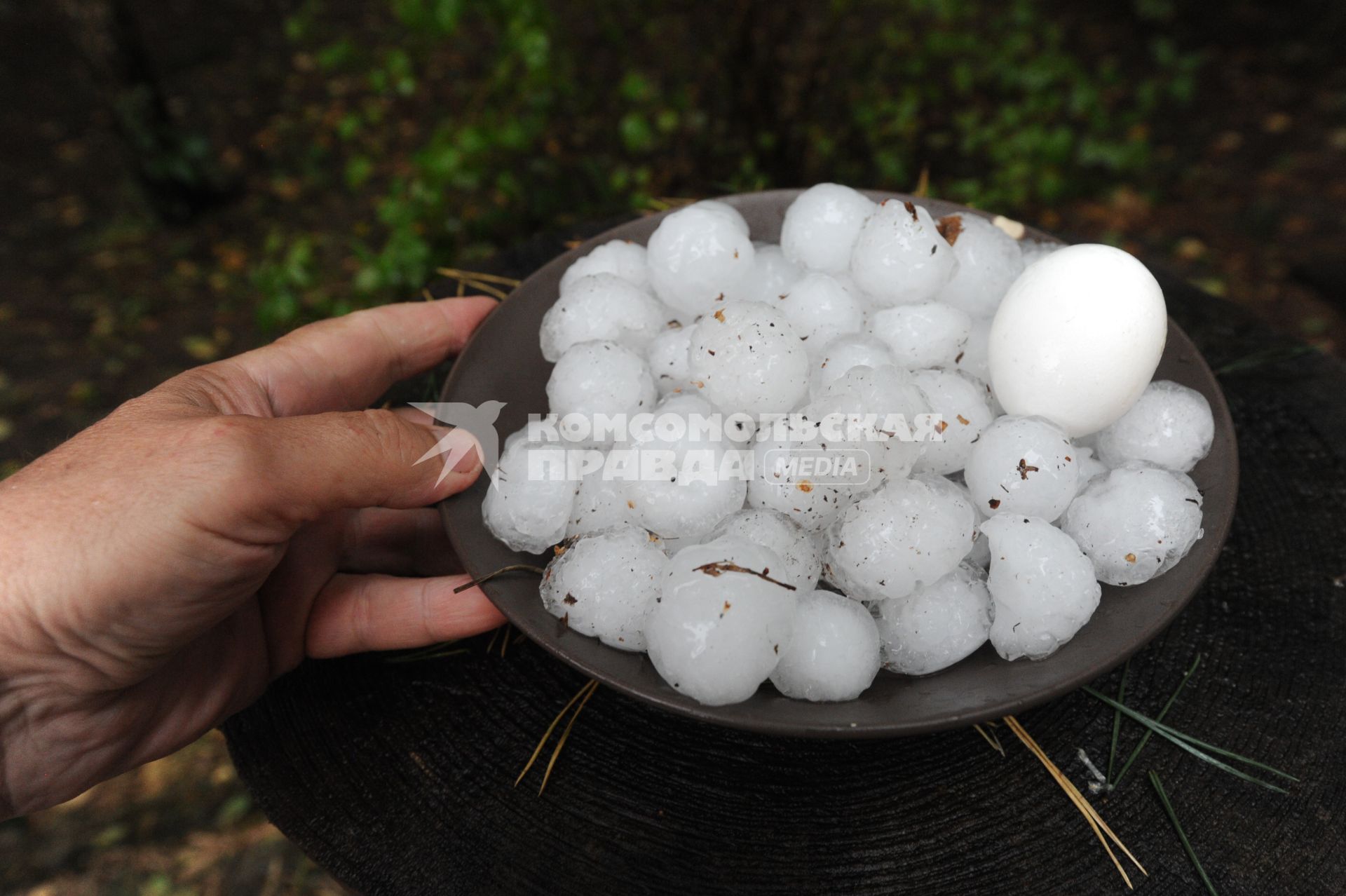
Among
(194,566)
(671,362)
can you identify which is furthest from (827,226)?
(194,566)

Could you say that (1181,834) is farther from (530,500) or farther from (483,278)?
(483,278)

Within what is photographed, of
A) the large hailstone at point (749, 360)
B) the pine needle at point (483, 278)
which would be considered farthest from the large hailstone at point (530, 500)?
the pine needle at point (483, 278)

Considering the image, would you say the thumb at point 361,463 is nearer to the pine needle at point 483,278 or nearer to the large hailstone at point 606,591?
the large hailstone at point 606,591

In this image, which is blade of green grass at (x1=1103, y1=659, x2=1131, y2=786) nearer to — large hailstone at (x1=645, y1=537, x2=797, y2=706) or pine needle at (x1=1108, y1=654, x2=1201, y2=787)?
pine needle at (x1=1108, y1=654, x2=1201, y2=787)

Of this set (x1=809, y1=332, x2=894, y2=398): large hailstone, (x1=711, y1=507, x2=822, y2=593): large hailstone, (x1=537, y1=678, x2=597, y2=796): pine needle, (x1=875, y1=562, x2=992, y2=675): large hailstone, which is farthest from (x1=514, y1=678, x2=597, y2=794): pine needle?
(x1=809, y1=332, x2=894, y2=398): large hailstone

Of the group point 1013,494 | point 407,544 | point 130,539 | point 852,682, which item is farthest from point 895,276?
point 130,539

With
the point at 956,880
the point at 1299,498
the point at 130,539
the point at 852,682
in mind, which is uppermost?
the point at 130,539

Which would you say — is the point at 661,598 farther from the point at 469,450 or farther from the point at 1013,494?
the point at 1013,494
